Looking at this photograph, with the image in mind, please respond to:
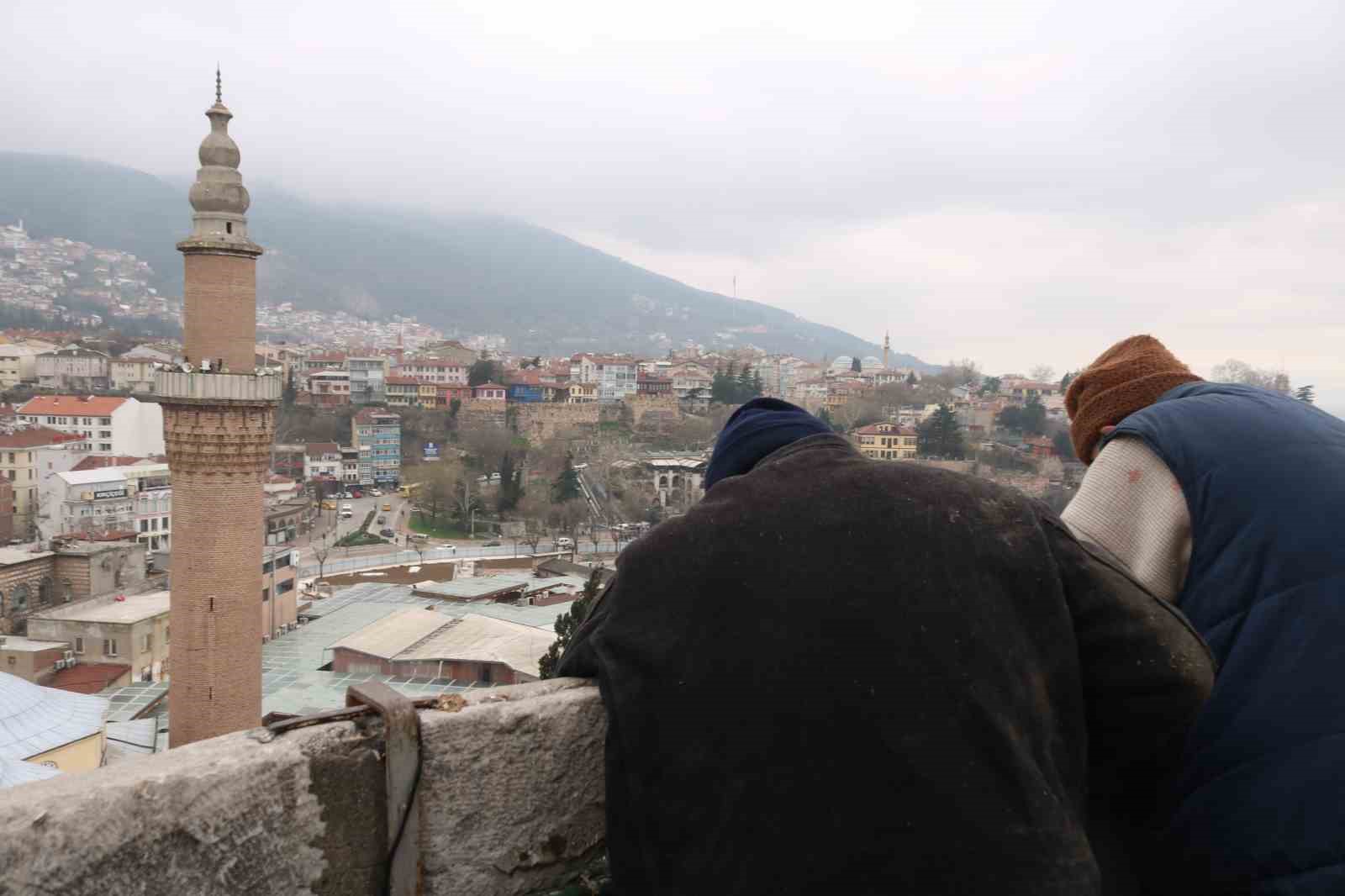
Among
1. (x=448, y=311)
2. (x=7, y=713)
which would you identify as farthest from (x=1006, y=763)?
(x=448, y=311)

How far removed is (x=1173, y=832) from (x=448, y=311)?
191677 mm

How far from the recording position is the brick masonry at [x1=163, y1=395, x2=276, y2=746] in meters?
10.5

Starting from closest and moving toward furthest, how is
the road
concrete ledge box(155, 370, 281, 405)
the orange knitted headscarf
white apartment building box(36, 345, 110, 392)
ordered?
the orange knitted headscarf → concrete ledge box(155, 370, 281, 405) → the road → white apartment building box(36, 345, 110, 392)

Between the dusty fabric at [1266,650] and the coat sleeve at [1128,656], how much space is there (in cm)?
8

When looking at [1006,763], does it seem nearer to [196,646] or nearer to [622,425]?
[196,646]

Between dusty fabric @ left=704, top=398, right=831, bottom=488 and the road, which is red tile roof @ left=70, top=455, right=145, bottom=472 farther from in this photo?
dusty fabric @ left=704, top=398, right=831, bottom=488

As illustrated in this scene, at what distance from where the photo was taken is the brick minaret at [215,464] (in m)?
10.4

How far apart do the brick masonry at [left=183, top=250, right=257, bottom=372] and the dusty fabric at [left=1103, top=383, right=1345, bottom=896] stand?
10.4m

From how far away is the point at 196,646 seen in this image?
10445mm

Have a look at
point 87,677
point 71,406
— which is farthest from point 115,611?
point 71,406

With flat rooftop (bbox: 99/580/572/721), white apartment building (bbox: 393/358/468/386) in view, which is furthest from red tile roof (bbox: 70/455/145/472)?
white apartment building (bbox: 393/358/468/386)

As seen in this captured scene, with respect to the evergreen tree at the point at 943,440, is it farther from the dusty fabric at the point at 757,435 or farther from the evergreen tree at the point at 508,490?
Answer: the dusty fabric at the point at 757,435

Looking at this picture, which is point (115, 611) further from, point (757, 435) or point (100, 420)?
point (100, 420)

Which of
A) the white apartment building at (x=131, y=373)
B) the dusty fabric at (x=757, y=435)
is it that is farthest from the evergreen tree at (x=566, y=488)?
the dusty fabric at (x=757, y=435)
